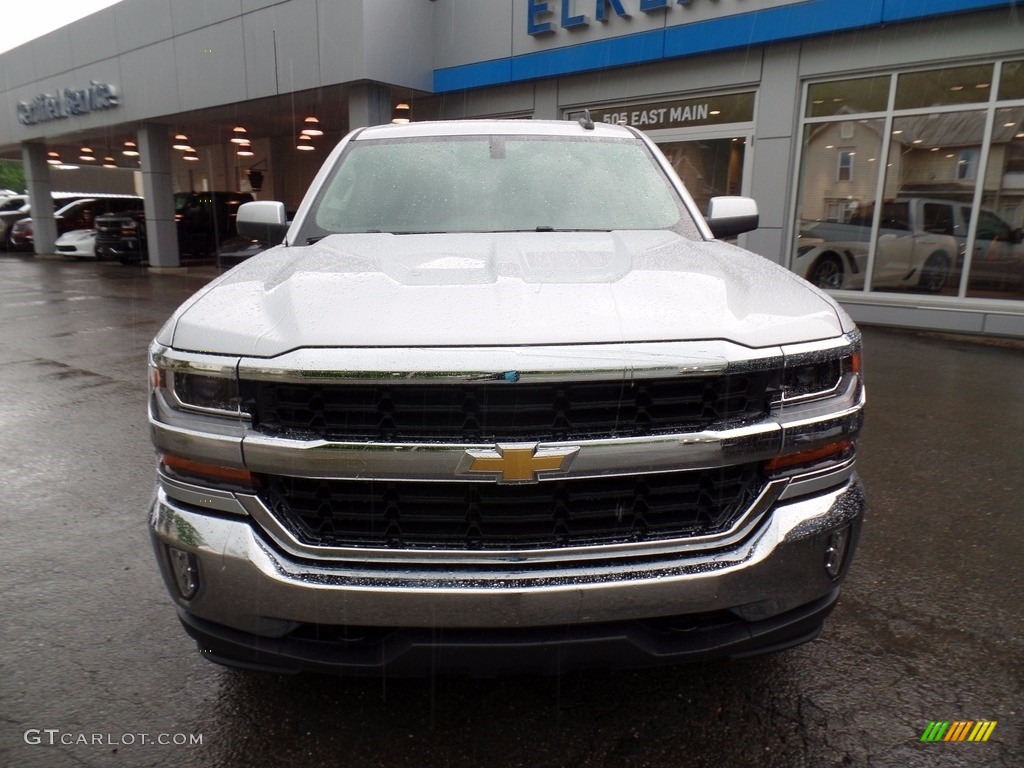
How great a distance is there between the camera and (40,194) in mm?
23547

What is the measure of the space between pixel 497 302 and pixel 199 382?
79cm

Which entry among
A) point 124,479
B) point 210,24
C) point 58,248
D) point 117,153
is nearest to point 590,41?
point 210,24

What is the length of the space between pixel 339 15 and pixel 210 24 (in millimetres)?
4730

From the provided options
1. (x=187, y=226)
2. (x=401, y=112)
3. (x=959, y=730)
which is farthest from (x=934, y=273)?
(x=187, y=226)

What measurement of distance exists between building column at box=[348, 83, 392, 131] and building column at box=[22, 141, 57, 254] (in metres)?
15.8

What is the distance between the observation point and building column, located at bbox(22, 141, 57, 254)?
23.3 meters

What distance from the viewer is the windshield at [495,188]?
9.90ft

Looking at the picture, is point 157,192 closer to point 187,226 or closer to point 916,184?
point 187,226

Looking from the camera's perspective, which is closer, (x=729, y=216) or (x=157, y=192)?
(x=729, y=216)

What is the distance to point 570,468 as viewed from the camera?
171 centimetres

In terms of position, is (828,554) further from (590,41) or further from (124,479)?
(590,41)

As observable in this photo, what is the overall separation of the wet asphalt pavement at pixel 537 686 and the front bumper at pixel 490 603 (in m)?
0.41

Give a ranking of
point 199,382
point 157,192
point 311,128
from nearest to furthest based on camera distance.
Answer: point 199,382 < point 157,192 < point 311,128

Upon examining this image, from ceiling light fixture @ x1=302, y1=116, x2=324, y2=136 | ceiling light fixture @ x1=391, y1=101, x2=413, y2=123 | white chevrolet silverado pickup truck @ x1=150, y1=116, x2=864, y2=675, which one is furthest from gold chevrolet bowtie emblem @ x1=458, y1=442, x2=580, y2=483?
ceiling light fixture @ x1=302, y1=116, x2=324, y2=136
